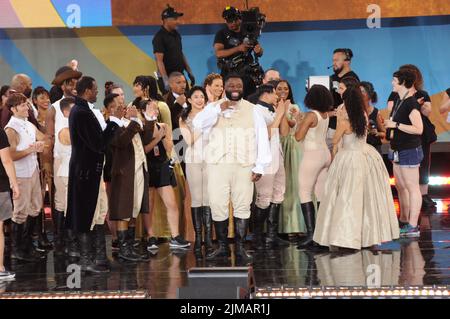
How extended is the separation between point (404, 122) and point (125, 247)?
2.64 meters

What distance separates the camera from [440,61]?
37.6 feet

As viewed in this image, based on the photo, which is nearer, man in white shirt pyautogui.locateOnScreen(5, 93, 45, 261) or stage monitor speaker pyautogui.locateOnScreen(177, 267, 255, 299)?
stage monitor speaker pyautogui.locateOnScreen(177, 267, 255, 299)

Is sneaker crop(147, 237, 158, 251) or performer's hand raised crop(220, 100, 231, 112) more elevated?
performer's hand raised crop(220, 100, 231, 112)

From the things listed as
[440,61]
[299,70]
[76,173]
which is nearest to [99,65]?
[299,70]

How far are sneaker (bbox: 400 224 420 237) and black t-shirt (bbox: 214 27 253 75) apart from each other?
2.23 meters

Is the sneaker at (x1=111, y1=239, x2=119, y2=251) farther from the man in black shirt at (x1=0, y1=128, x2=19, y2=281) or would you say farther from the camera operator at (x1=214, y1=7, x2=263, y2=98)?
the camera operator at (x1=214, y1=7, x2=263, y2=98)

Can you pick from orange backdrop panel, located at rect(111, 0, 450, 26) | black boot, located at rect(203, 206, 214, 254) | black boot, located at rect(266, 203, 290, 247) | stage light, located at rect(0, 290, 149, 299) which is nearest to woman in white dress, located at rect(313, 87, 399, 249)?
black boot, located at rect(266, 203, 290, 247)

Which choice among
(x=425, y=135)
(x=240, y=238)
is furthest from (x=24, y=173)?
(x=425, y=135)

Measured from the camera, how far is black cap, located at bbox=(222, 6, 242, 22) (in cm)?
903

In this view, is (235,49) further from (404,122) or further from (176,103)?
(404,122)

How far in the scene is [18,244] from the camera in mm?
7660

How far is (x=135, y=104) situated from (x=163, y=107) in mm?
245

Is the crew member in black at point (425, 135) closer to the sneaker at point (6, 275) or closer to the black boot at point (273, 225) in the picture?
the black boot at point (273, 225)

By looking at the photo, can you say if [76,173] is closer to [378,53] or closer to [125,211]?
[125,211]
